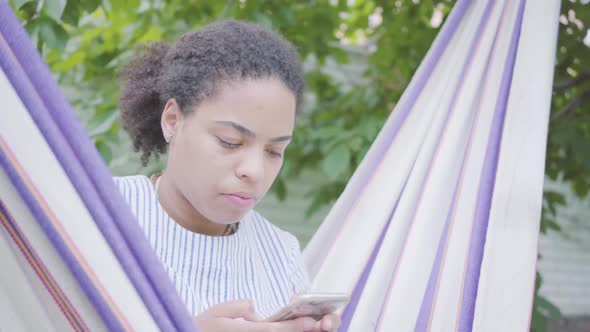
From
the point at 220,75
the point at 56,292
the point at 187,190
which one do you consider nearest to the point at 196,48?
the point at 220,75

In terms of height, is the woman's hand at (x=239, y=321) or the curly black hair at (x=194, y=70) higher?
the curly black hair at (x=194, y=70)

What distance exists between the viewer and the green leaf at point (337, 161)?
7.18ft

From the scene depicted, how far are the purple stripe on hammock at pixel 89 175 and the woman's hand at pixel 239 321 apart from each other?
92 millimetres

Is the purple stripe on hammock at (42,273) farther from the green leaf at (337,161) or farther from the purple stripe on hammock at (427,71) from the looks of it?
the green leaf at (337,161)

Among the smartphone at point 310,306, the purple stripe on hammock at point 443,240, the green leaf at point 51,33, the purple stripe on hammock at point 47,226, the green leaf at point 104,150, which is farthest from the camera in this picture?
the green leaf at point 104,150

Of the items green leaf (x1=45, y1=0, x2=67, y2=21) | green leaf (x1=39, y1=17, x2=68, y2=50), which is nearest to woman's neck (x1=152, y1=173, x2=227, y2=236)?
green leaf (x1=45, y1=0, x2=67, y2=21)

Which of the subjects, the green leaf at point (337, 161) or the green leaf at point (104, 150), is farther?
the green leaf at point (337, 161)

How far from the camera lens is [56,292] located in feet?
3.17

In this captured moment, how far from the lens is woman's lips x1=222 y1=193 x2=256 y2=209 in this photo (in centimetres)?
119

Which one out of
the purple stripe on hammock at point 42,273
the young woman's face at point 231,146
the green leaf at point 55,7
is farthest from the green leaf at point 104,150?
the purple stripe on hammock at point 42,273

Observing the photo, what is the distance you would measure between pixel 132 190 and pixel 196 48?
26 cm

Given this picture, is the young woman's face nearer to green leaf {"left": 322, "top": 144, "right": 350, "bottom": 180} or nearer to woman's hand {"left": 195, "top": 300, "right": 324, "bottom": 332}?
woman's hand {"left": 195, "top": 300, "right": 324, "bottom": 332}

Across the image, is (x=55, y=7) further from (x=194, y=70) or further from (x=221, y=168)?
(x=221, y=168)

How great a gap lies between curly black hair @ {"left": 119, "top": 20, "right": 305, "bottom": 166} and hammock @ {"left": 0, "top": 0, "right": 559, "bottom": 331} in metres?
0.28
